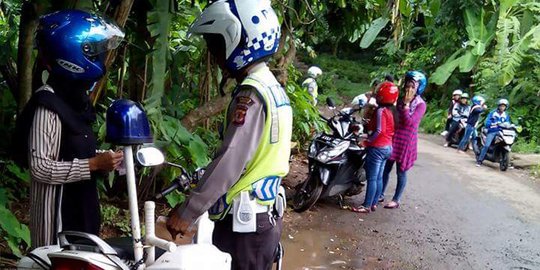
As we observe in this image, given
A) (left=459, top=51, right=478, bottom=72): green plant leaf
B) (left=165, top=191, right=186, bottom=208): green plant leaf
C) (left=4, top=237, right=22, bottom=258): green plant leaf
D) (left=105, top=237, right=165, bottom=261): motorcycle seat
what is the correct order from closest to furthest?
(left=105, top=237, right=165, bottom=261): motorcycle seat → (left=4, top=237, right=22, bottom=258): green plant leaf → (left=165, top=191, right=186, bottom=208): green plant leaf → (left=459, top=51, right=478, bottom=72): green plant leaf

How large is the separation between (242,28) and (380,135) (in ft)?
Result: 15.1

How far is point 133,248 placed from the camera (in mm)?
2043

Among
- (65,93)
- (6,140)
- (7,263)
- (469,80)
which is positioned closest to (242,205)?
(65,93)

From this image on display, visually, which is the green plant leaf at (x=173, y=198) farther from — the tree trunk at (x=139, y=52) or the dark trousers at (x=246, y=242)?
the dark trousers at (x=246, y=242)

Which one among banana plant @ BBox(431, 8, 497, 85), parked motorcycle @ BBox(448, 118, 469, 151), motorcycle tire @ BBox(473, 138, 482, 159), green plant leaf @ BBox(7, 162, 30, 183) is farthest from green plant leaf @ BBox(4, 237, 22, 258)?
parked motorcycle @ BBox(448, 118, 469, 151)

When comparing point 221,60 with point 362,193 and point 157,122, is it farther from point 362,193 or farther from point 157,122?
point 362,193

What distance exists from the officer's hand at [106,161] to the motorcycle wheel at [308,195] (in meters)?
4.45

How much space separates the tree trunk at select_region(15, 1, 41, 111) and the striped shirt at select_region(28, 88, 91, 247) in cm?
145

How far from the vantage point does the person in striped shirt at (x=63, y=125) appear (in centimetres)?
226

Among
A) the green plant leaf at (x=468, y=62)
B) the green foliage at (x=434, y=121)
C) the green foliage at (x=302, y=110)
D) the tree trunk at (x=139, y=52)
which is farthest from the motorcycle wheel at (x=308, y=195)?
the green foliage at (x=434, y=121)

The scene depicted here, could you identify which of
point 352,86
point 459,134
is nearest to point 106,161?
point 459,134

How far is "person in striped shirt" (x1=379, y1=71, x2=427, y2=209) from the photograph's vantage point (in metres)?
6.80

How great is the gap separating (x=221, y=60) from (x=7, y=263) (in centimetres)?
192

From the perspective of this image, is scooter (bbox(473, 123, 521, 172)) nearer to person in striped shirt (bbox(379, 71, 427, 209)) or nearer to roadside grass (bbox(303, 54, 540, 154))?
roadside grass (bbox(303, 54, 540, 154))
